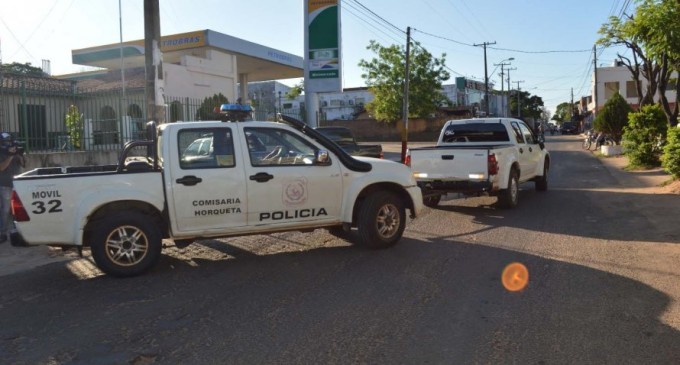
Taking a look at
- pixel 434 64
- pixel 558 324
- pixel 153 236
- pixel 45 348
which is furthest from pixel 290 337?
pixel 434 64

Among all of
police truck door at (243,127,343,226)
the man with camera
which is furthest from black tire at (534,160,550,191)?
the man with camera

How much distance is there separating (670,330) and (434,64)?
49.7 meters

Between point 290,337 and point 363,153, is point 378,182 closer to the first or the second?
point 290,337

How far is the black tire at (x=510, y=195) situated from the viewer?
10797 millimetres

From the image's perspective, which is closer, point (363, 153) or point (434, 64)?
point (363, 153)

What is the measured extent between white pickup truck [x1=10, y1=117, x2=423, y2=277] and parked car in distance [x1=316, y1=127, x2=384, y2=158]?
294 inches

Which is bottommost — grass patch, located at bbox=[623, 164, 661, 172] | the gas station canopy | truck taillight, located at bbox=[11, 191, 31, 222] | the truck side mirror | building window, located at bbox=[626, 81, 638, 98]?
grass patch, located at bbox=[623, 164, 661, 172]

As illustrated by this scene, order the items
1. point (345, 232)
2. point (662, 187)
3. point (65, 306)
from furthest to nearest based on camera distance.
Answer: point (662, 187)
point (345, 232)
point (65, 306)

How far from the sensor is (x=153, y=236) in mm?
6398

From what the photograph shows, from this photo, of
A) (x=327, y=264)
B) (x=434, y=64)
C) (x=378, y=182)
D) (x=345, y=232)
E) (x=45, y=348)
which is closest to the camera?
(x=45, y=348)

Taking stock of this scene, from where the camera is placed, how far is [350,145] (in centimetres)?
1648

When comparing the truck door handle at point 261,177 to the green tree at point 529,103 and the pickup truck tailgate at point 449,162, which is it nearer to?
the pickup truck tailgate at point 449,162

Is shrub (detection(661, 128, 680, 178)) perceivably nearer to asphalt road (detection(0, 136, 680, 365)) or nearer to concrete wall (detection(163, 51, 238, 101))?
asphalt road (detection(0, 136, 680, 365))

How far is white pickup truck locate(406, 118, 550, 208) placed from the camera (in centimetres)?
1029
